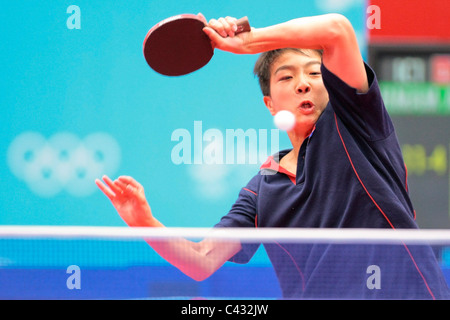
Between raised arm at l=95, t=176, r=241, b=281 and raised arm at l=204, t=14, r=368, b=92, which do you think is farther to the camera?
raised arm at l=95, t=176, r=241, b=281

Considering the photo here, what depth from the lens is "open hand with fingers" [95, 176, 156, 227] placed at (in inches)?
61.4

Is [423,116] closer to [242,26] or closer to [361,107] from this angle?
[361,107]

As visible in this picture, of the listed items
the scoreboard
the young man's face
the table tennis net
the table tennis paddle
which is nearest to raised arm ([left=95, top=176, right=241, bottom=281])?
the table tennis net

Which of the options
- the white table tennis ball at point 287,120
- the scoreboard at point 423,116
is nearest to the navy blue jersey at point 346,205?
the white table tennis ball at point 287,120

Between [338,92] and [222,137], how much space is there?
63.2 inches

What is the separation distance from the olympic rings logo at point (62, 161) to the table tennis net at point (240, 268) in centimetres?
163

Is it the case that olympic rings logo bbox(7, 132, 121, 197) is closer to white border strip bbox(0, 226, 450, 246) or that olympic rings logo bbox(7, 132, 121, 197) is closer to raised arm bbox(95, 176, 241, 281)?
raised arm bbox(95, 176, 241, 281)

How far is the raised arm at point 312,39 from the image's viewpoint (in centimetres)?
141

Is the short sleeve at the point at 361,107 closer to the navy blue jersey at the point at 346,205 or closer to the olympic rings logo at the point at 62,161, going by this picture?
the navy blue jersey at the point at 346,205

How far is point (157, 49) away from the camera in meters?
1.55

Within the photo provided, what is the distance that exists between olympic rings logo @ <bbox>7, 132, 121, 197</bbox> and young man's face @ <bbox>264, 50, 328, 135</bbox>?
1.46 m

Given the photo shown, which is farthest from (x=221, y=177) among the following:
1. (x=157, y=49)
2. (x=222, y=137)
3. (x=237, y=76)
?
(x=157, y=49)
